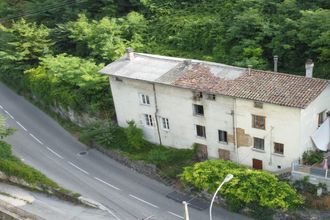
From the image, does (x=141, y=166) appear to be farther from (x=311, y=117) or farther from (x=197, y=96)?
(x=311, y=117)

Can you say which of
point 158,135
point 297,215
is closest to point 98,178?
point 158,135

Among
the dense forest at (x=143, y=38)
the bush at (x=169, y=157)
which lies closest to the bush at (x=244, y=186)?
the bush at (x=169, y=157)

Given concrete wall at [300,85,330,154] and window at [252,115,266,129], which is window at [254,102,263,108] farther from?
concrete wall at [300,85,330,154]

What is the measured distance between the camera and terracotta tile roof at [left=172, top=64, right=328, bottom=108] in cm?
4066

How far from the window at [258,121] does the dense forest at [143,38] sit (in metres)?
8.85

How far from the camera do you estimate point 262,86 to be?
1679 inches

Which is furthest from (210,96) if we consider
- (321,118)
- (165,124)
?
(321,118)

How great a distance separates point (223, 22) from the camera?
194 ft

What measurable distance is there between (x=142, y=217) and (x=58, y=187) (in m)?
9.26

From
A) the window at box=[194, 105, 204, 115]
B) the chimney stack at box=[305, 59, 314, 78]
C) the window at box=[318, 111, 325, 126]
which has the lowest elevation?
the window at box=[318, 111, 325, 126]

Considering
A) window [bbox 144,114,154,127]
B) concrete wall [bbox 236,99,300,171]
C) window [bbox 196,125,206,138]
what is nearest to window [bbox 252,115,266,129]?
concrete wall [bbox 236,99,300,171]

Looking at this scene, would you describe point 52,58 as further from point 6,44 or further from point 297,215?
point 297,215

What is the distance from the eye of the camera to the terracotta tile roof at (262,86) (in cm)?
4066

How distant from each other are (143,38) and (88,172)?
2054 cm
